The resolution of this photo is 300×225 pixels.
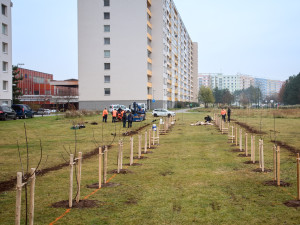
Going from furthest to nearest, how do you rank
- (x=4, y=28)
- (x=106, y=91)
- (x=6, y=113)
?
(x=106, y=91)
(x=4, y=28)
(x=6, y=113)

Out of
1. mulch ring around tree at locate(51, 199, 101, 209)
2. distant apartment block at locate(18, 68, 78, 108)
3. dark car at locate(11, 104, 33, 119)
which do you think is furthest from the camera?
distant apartment block at locate(18, 68, 78, 108)

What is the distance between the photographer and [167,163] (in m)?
15.1

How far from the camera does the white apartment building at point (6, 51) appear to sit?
5275 cm

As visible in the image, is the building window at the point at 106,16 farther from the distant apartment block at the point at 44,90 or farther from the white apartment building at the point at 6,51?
the white apartment building at the point at 6,51

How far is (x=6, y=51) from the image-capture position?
53875 mm

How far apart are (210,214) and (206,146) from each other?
13.5 metres

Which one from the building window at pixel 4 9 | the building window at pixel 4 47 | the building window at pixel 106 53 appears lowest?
the building window at pixel 4 47

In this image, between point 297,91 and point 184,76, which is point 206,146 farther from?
point 184,76

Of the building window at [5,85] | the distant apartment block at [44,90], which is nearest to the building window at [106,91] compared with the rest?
the distant apartment block at [44,90]

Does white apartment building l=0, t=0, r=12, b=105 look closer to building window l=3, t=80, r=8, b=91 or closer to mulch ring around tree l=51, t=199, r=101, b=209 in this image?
building window l=3, t=80, r=8, b=91

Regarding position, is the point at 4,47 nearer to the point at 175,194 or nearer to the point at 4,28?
the point at 4,28

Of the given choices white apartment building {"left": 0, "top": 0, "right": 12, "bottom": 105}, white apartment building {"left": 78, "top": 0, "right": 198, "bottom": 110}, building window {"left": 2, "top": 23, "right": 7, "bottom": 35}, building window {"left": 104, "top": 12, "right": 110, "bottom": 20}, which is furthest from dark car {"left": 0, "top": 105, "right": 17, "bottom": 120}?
building window {"left": 104, "top": 12, "right": 110, "bottom": 20}

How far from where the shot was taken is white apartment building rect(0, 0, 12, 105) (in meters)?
→ 52.8

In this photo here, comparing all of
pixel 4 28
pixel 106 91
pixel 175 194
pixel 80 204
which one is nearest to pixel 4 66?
pixel 4 28
